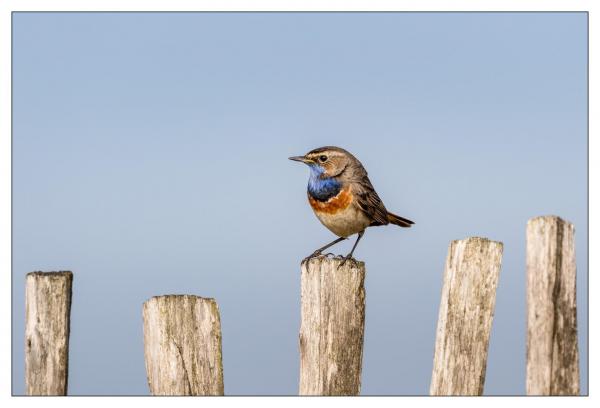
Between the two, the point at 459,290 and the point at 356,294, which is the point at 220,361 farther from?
the point at 459,290

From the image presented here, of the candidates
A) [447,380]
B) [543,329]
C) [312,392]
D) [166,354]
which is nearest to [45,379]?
[166,354]

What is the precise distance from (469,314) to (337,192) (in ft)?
9.80

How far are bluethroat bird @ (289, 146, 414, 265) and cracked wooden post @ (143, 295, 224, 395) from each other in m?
2.48

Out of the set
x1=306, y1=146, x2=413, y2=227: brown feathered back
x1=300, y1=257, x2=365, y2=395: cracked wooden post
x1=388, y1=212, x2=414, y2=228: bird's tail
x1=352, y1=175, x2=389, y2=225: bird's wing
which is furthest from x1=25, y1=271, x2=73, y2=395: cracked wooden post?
x1=388, y1=212, x2=414, y2=228: bird's tail

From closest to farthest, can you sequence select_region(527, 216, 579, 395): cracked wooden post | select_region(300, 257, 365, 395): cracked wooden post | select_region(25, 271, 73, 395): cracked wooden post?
select_region(527, 216, 579, 395): cracked wooden post < select_region(300, 257, 365, 395): cracked wooden post < select_region(25, 271, 73, 395): cracked wooden post

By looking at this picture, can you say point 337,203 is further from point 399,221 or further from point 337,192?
point 399,221

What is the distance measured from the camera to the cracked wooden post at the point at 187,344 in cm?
680

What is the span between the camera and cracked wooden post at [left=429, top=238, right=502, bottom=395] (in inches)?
254

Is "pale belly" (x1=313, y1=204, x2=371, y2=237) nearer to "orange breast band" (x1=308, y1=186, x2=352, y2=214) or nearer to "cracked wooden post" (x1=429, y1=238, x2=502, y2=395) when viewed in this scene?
"orange breast band" (x1=308, y1=186, x2=352, y2=214)

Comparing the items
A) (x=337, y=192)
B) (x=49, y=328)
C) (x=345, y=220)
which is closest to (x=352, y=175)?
(x=337, y=192)

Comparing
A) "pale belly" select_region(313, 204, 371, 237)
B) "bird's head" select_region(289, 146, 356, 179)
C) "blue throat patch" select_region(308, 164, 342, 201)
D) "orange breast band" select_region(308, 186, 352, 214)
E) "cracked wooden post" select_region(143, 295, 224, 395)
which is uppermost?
"bird's head" select_region(289, 146, 356, 179)

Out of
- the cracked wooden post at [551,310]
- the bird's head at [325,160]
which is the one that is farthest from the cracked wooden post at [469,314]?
the bird's head at [325,160]

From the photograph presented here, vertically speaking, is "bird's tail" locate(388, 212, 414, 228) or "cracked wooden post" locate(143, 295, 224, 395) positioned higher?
"bird's tail" locate(388, 212, 414, 228)

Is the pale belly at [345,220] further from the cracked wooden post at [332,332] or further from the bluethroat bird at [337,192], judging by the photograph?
the cracked wooden post at [332,332]
